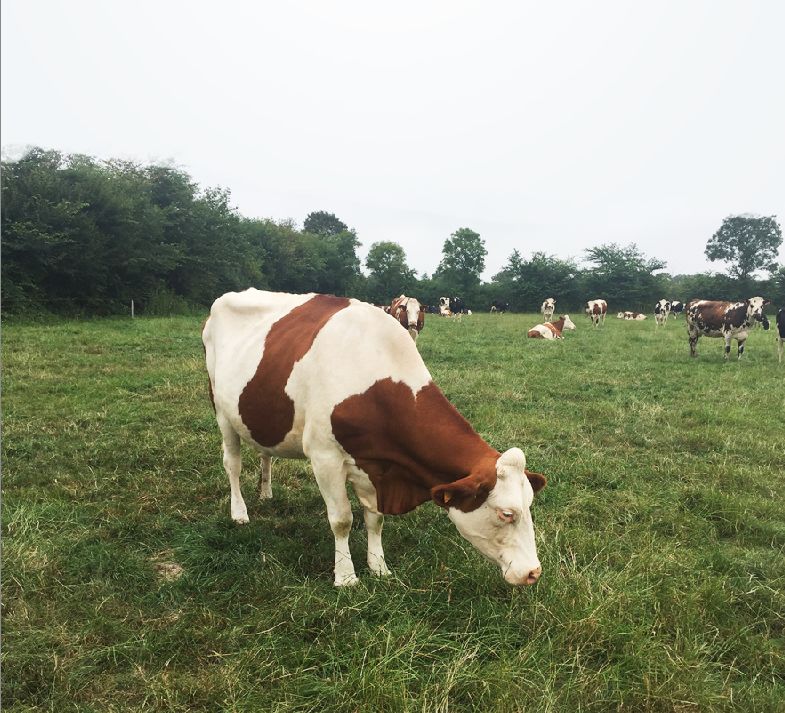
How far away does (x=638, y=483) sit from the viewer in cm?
505

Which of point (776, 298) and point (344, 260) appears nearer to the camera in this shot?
point (776, 298)

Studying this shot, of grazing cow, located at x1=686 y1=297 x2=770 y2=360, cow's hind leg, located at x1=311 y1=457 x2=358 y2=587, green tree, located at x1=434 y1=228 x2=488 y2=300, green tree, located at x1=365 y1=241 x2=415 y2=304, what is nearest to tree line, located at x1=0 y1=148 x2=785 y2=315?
green tree, located at x1=365 y1=241 x2=415 y2=304

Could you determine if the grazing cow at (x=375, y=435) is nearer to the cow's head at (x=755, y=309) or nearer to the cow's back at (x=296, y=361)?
the cow's back at (x=296, y=361)

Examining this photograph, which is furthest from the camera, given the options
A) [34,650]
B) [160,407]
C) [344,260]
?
[344,260]

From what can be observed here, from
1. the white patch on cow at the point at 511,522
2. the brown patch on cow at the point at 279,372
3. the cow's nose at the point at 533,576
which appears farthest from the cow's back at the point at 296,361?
the cow's nose at the point at 533,576

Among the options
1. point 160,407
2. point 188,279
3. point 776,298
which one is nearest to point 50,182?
point 188,279

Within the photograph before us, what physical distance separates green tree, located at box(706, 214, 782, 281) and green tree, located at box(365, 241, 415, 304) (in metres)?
37.0

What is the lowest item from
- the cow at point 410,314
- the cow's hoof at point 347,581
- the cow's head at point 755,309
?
the cow's hoof at point 347,581

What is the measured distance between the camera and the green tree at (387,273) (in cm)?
5641

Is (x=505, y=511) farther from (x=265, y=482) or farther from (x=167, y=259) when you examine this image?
(x=167, y=259)

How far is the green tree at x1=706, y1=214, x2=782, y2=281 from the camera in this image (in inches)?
2345

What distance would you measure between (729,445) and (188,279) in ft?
89.9

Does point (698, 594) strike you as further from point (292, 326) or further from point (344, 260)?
point (344, 260)

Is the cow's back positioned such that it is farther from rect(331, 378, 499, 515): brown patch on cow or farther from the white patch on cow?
the white patch on cow
